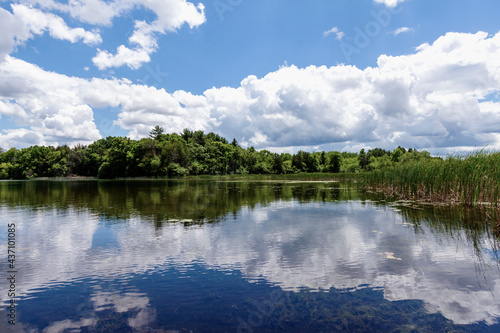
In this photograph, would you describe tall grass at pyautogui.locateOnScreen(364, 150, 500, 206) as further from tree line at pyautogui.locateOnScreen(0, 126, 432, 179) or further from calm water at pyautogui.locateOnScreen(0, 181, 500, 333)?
tree line at pyautogui.locateOnScreen(0, 126, 432, 179)

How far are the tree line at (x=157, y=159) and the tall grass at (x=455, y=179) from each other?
73412 mm

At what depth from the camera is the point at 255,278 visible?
736cm

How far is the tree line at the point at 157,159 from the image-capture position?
108 meters

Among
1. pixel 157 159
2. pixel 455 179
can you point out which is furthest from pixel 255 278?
pixel 157 159

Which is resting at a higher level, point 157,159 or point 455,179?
point 157,159

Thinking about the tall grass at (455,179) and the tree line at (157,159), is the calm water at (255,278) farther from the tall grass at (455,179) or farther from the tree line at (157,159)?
the tree line at (157,159)

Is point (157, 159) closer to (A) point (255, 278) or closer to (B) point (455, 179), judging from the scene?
(B) point (455, 179)

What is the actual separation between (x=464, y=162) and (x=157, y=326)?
21.2 metres

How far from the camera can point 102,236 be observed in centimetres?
1211

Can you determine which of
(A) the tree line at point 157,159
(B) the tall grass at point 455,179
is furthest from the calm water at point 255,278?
(A) the tree line at point 157,159

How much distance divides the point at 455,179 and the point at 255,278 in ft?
60.4

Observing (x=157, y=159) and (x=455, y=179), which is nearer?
(x=455, y=179)

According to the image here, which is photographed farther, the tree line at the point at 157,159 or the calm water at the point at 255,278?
the tree line at the point at 157,159

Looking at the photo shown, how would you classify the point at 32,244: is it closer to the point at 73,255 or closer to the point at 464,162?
the point at 73,255
